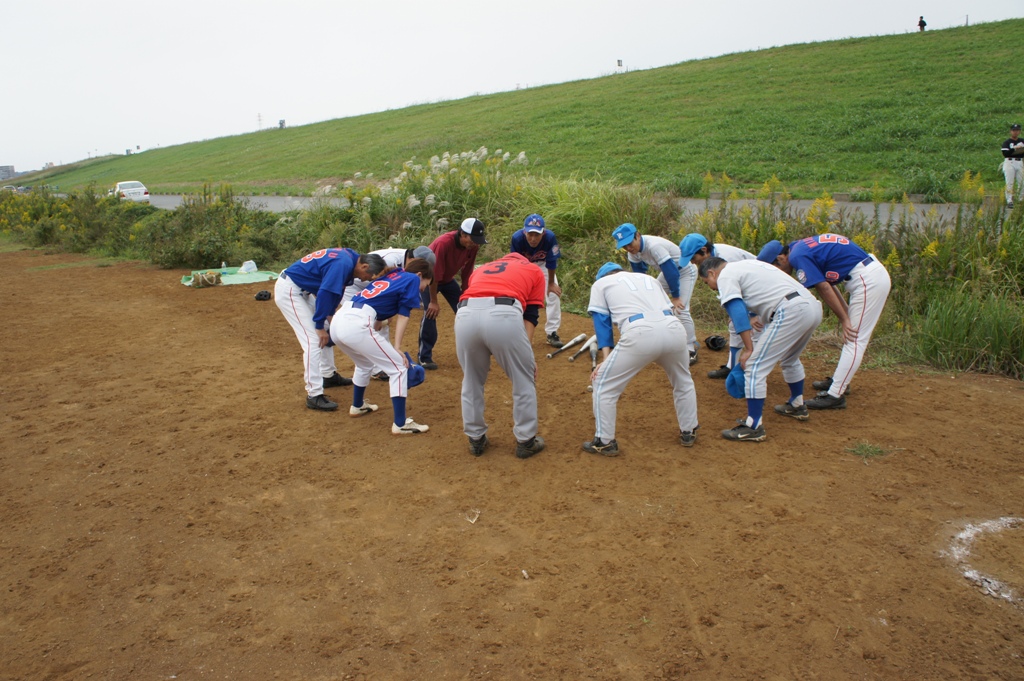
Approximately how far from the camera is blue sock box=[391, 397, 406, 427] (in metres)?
6.94

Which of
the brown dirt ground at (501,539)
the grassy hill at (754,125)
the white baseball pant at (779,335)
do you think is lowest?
the brown dirt ground at (501,539)

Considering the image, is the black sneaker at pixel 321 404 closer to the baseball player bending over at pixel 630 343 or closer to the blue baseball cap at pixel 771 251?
the baseball player bending over at pixel 630 343

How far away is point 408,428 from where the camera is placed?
23.0 ft

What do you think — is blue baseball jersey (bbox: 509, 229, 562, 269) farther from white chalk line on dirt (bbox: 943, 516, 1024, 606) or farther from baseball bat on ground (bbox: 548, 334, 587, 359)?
white chalk line on dirt (bbox: 943, 516, 1024, 606)

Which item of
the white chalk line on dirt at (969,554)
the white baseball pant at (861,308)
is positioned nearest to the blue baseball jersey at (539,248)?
the white baseball pant at (861,308)

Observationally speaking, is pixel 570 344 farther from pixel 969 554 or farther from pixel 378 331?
pixel 969 554

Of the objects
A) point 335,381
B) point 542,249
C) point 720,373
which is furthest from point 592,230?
point 335,381

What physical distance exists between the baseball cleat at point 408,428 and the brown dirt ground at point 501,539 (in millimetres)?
111

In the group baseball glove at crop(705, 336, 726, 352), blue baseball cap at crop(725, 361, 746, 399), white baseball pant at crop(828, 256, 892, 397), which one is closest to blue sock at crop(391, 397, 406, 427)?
blue baseball cap at crop(725, 361, 746, 399)

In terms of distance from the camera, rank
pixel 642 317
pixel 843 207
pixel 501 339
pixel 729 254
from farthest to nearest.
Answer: pixel 843 207
pixel 729 254
pixel 642 317
pixel 501 339

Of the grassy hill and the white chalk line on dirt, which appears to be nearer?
the white chalk line on dirt

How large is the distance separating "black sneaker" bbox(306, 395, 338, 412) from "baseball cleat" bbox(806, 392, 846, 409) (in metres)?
4.77

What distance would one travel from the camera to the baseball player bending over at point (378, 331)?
22.4 feet

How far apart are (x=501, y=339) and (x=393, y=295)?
1.62 m
